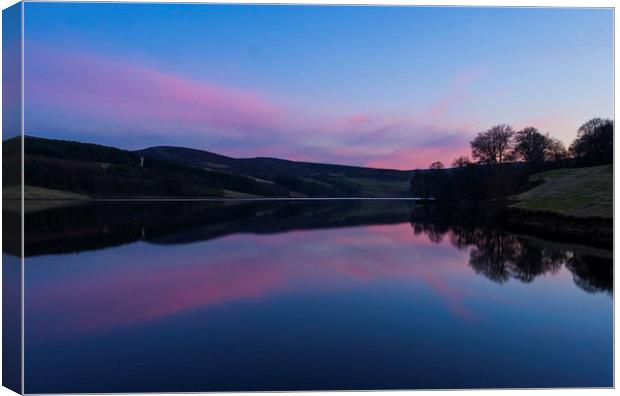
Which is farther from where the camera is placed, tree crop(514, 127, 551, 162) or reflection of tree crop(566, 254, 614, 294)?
tree crop(514, 127, 551, 162)

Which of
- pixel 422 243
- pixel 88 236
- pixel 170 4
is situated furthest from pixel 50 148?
pixel 170 4

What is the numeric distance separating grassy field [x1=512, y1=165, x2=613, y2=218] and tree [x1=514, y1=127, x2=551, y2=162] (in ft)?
44.4

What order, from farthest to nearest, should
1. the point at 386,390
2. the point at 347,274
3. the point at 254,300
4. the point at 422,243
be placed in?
1. the point at 422,243
2. the point at 347,274
3. the point at 254,300
4. the point at 386,390

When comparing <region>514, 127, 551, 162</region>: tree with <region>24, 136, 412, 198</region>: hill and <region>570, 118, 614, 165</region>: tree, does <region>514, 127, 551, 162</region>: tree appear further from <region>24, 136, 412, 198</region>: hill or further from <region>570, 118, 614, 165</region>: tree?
<region>24, 136, 412, 198</region>: hill

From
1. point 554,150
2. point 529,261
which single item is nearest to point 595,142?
point 529,261

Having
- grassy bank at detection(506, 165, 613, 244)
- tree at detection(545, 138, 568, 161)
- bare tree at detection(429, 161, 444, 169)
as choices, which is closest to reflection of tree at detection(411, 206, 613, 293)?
grassy bank at detection(506, 165, 613, 244)

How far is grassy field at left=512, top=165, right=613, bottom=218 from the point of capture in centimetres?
2696

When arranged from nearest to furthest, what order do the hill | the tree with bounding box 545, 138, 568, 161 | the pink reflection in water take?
the pink reflection in water
the tree with bounding box 545, 138, 568, 161
the hill

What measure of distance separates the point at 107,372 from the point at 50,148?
14659cm

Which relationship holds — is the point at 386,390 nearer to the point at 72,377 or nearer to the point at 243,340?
the point at 243,340

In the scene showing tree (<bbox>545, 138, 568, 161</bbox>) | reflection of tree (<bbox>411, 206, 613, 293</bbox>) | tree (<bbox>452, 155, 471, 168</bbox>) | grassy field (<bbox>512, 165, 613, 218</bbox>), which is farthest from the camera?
tree (<bbox>452, 155, 471, 168</bbox>)

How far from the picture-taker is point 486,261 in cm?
1981

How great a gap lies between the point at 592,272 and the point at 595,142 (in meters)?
7.17

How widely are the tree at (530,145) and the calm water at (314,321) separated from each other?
132 ft
